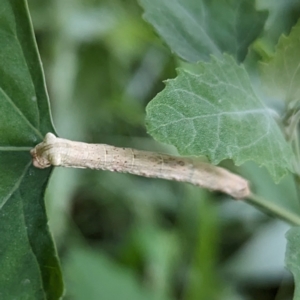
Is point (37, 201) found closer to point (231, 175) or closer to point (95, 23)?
point (231, 175)

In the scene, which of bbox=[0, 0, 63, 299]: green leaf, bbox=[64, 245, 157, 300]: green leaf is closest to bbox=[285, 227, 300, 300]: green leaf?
bbox=[0, 0, 63, 299]: green leaf

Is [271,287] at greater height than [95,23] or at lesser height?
lesser

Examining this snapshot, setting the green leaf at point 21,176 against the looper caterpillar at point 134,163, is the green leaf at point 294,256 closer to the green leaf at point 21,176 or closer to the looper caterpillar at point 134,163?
the looper caterpillar at point 134,163

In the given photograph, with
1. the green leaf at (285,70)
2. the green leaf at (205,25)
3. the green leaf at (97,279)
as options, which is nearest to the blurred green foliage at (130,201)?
the green leaf at (97,279)

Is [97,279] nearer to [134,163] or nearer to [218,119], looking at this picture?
[134,163]

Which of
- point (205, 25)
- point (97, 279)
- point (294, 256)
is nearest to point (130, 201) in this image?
point (97, 279)

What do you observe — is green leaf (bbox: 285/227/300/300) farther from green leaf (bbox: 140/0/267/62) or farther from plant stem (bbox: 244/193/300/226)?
green leaf (bbox: 140/0/267/62)

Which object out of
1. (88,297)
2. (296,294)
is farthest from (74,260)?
(296,294)
